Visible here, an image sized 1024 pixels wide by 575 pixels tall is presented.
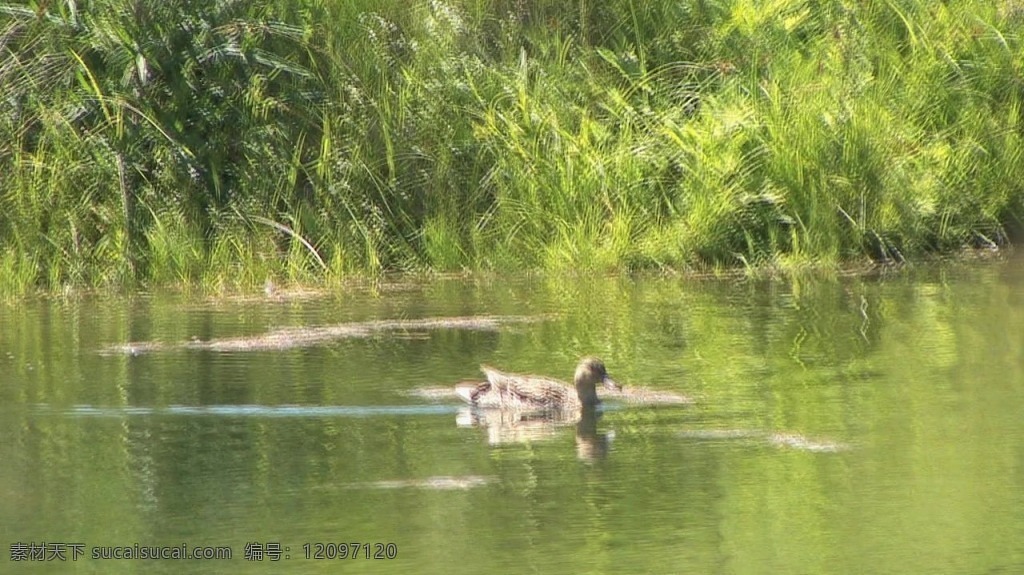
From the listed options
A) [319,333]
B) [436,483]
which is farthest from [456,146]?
[436,483]

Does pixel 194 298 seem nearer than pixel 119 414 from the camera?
No

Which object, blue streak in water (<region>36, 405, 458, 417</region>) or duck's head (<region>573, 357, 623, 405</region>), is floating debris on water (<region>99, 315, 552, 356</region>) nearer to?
blue streak in water (<region>36, 405, 458, 417</region>)

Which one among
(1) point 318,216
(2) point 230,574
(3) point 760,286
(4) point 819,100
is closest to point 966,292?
(3) point 760,286

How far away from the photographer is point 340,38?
642 inches

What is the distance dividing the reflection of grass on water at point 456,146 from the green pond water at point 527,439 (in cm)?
147

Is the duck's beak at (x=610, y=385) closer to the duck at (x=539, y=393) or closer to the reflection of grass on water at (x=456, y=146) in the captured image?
the duck at (x=539, y=393)

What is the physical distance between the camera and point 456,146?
52.7 feet

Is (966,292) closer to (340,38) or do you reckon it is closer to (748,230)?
(748,230)

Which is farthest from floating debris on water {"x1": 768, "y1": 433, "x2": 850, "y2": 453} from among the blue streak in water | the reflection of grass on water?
the reflection of grass on water

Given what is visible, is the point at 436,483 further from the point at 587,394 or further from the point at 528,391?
the point at 587,394

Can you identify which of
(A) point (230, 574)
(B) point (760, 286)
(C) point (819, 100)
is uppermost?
(C) point (819, 100)

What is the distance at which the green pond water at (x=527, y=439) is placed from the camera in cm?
719

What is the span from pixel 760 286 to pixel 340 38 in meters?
4.43

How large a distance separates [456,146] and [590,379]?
268 inches
